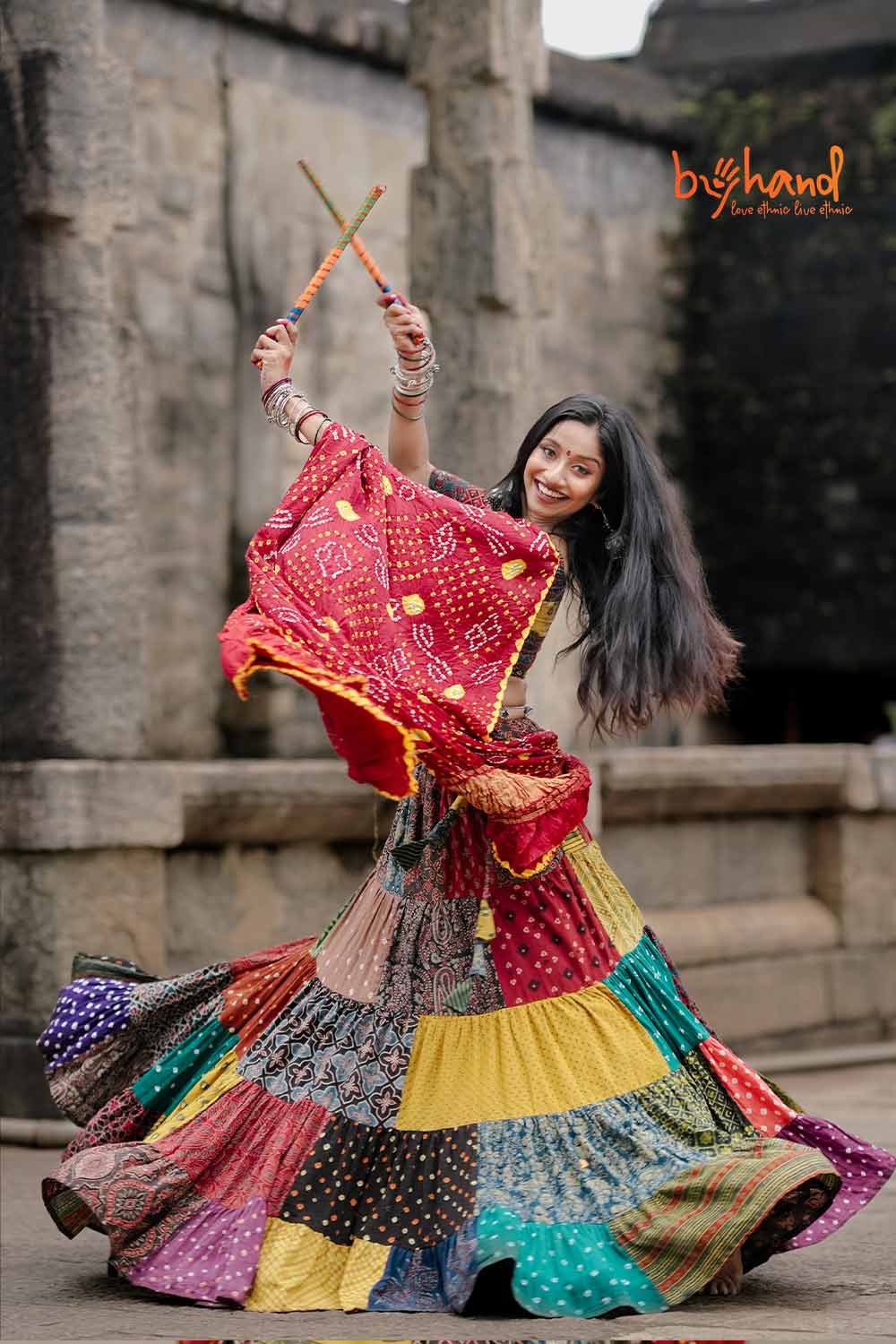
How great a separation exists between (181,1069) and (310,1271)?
54 cm

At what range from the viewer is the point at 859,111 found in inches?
415

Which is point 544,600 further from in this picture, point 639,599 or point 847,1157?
point 847,1157

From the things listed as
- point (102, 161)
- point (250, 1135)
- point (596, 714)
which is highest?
point (102, 161)

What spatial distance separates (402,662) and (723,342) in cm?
760

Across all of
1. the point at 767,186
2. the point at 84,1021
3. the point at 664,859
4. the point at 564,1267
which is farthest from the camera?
the point at 767,186

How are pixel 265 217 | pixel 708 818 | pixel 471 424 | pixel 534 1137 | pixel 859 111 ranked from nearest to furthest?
pixel 534 1137, pixel 471 424, pixel 708 818, pixel 265 217, pixel 859 111

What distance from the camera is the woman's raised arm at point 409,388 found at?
4035mm

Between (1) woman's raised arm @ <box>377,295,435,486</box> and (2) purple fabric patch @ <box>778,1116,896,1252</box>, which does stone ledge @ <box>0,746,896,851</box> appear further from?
(2) purple fabric patch @ <box>778,1116,896,1252</box>

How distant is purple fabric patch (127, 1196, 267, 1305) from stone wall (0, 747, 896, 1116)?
73.1 inches

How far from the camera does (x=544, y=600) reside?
4.11 m

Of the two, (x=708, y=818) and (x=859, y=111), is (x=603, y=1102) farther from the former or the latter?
(x=859, y=111)

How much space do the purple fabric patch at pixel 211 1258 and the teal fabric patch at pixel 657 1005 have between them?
2.52 feet

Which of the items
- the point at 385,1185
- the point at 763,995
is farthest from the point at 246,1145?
the point at 763,995

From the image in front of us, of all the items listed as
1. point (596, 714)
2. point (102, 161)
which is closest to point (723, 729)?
point (102, 161)
